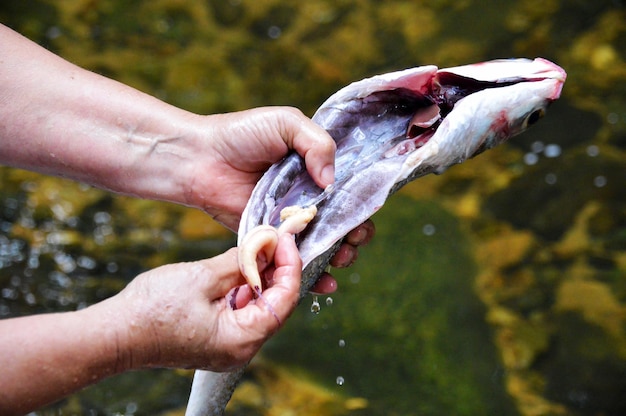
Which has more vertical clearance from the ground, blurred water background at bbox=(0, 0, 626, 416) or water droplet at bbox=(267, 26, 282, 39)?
water droplet at bbox=(267, 26, 282, 39)

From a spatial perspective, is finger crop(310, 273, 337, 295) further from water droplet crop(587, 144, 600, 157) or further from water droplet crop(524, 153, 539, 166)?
water droplet crop(587, 144, 600, 157)

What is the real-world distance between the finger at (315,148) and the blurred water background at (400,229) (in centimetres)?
154

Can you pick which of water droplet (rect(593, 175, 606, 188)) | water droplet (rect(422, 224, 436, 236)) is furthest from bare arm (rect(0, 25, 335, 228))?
water droplet (rect(593, 175, 606, 188))

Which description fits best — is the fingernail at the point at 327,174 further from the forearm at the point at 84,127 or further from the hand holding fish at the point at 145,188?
the forearm at the point at 84,127

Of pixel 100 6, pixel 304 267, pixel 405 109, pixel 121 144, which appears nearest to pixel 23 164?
pixel 121 144

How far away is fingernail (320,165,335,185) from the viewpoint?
2.49 meters

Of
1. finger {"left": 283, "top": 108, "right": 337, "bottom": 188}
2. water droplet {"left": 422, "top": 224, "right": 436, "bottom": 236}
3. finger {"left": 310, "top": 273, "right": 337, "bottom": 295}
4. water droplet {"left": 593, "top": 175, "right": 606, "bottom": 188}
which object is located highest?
finger {"left": 283, "top": 108, "right": 337, "bottom": 188}

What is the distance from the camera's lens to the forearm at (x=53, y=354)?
1975 millimetres

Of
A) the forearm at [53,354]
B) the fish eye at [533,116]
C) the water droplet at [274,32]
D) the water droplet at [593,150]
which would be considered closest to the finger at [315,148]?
the fish eye at [533,116]

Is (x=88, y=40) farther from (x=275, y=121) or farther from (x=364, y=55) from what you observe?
(x=275, y=121)

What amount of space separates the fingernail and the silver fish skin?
4 centimetres

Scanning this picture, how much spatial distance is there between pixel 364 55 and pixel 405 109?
3.05 metres

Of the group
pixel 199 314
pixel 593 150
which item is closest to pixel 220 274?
pixel 199 314

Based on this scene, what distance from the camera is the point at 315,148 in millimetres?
2482
